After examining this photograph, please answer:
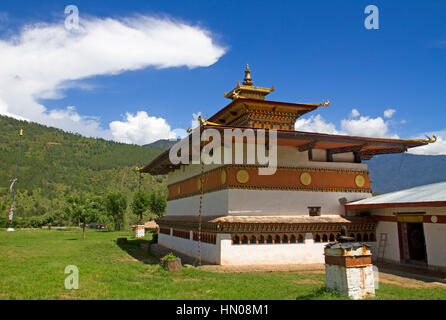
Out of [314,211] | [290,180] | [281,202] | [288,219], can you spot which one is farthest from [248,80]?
[288,219]

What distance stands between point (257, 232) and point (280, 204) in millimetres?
1975

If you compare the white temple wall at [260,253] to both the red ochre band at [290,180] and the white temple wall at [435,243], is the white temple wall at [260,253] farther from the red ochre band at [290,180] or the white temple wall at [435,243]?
the white temple wall at [435,243]

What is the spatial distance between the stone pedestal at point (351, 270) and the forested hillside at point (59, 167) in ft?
256

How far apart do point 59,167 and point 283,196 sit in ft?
348

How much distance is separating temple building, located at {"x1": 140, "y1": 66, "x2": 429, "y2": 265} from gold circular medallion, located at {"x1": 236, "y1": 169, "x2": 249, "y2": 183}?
0.15 feet

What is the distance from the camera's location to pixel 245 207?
14922 mm

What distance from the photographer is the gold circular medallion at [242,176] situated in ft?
49.6

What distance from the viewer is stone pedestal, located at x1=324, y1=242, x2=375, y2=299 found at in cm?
760

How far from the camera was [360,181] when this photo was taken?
17391 mm

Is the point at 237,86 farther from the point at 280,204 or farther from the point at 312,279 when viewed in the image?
the point at 312,279
